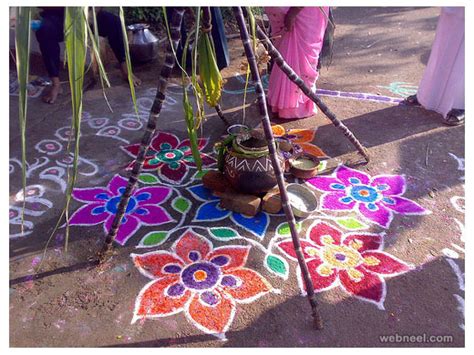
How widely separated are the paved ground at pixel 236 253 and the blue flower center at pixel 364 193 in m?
0.20

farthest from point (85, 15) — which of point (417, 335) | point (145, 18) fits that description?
point (145, 18)

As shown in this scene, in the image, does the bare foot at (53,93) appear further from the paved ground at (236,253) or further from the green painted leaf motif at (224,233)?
the green painted leaf motif at (224,233)

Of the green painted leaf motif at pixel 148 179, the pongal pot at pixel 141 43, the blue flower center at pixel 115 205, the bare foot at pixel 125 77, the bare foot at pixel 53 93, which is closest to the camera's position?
the blue flower center at pixel 115 205

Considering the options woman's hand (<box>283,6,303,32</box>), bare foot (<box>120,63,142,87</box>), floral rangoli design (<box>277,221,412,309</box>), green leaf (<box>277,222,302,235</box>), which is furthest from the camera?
bare foot (<box>120,63,142,87</box>)

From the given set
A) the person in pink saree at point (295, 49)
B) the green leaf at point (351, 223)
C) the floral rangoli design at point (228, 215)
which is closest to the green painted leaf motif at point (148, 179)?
the floral rangoli design at point (228, 215)

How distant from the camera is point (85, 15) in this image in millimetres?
1502

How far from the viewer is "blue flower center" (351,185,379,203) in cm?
314

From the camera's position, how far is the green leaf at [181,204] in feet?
9.87

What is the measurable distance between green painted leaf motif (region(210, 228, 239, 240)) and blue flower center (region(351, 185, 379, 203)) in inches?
40.7

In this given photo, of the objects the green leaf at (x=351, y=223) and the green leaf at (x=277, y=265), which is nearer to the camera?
the green leaf at (x=277, y=265)

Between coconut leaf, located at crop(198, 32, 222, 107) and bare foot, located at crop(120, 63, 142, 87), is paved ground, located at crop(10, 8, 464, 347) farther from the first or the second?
coconut leaf, located at crop(198, 32, 222, 107)

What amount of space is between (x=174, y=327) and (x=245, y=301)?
1.42 ft

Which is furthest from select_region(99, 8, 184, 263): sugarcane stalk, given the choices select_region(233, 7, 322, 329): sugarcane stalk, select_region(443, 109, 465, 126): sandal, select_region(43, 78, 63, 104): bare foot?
select_region(443, 109, 465, 126): sandal

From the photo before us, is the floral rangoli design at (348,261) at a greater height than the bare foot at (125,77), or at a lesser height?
lesser
